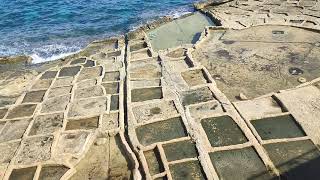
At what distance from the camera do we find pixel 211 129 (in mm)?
10188

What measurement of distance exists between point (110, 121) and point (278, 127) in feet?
15.9

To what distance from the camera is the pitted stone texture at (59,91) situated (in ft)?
42.6

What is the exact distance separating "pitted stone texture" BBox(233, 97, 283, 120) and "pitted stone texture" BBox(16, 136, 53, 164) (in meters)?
5.58

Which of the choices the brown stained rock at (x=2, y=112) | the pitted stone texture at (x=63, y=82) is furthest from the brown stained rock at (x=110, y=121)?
the brown stained rock at (x=2, y=112)

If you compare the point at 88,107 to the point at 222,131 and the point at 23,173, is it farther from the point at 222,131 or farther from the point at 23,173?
the point at 222,131

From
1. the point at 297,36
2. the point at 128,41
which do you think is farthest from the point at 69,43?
the point at 297,36

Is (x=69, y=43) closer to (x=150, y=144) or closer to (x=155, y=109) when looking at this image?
(x=155, y=109)

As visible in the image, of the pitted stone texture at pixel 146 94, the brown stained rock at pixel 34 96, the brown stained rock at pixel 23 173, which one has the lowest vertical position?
A: the brown stained rock at pixel 23 173

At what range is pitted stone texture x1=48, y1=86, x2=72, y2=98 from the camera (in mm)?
12992

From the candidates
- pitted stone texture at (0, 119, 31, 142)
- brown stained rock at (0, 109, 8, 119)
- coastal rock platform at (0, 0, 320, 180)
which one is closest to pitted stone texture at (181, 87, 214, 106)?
coastal rock platform at (0, 0, 320, 180)

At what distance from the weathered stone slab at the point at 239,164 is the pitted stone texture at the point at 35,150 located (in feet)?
14.6

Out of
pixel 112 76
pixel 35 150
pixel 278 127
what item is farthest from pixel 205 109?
pixel 35 150

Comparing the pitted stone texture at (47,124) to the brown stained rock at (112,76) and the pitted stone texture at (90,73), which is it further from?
the pitted stone texture at (90,73)

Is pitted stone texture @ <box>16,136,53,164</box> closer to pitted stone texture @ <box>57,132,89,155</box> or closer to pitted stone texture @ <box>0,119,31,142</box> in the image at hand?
pitted stone texture @ <box>57,132,89,155</box>
